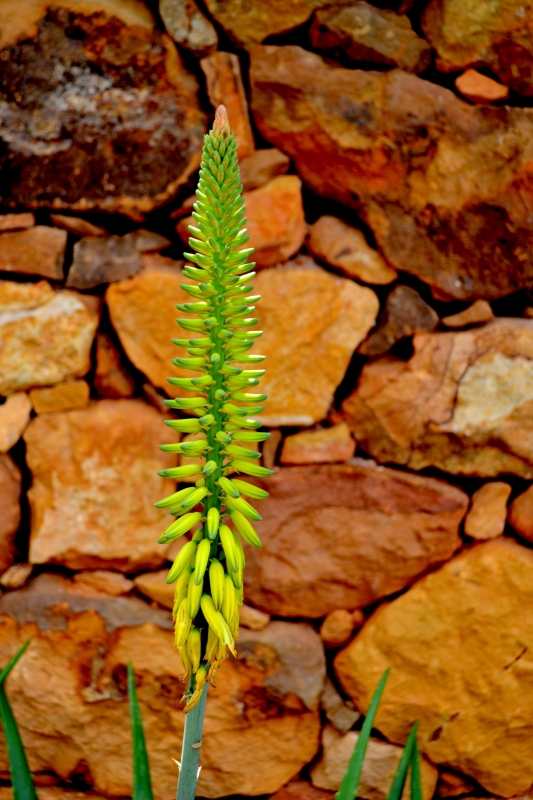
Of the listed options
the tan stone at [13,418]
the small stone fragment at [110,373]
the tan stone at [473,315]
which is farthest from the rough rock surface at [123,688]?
the tan stone at [473,315]

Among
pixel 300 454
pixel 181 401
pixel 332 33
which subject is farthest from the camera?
pixel 300 454

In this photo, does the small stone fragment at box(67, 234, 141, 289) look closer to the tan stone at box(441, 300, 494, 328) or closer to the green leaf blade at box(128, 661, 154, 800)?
the tan stone at box(441, 300, 494, 328)

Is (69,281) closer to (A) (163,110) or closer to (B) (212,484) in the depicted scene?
(A) (163,110)

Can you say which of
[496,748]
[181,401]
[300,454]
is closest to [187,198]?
[300,454]

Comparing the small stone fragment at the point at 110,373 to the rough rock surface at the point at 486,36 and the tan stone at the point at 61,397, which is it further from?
the rough rock surface at the point at 486,36

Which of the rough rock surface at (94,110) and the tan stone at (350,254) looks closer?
the rough rock surface at (94,110)

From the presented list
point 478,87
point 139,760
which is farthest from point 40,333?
point 478,87

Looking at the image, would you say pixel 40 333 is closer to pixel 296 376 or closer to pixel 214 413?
pixel 296 376
